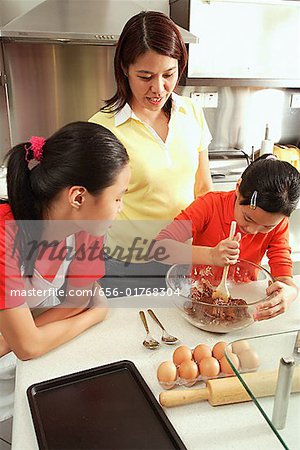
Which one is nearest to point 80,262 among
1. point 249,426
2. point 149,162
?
point 149,162

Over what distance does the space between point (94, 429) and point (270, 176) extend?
2.35ft

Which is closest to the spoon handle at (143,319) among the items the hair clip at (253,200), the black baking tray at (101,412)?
the black baking tray at (101,412)

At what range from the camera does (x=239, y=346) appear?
794 millimetres

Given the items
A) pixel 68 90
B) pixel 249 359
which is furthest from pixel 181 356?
pixel 68 90

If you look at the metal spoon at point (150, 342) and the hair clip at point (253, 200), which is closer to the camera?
the metal spoon at point (150, 342)

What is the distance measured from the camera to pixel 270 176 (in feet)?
3.49

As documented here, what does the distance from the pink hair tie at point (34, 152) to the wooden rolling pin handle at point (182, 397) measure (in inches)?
23.0

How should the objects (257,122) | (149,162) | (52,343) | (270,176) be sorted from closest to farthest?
1. (52,343)
2. (270,176)
3. (149,162)
4. (257,122)

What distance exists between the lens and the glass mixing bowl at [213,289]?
982 millimetres

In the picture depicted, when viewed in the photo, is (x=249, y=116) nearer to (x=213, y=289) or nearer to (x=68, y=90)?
(x=68, y=90)

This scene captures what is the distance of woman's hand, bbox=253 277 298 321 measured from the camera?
1028mm

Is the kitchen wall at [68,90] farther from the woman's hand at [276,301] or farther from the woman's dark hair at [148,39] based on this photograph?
the woman's hand at [276,301]

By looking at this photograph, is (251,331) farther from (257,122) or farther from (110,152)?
(257,122)

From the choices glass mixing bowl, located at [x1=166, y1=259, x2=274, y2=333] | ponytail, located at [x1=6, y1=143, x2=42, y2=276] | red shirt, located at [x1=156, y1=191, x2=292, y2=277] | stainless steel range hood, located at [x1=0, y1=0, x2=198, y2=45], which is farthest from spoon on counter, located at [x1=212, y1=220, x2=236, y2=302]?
stainless steel range hood, located at [x1=0, y1=0, x2=198, y2=45]
